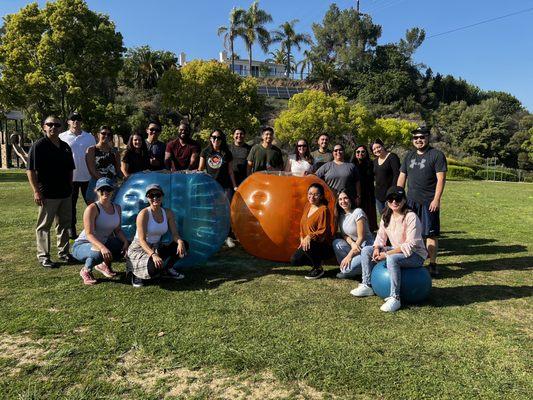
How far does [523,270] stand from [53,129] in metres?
7.02

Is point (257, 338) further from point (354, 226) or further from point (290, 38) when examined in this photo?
point (290, 38)

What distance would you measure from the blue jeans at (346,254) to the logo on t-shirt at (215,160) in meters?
2.50

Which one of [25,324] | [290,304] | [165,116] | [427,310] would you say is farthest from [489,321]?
[165,116]

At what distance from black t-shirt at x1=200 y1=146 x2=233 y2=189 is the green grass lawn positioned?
1.69m

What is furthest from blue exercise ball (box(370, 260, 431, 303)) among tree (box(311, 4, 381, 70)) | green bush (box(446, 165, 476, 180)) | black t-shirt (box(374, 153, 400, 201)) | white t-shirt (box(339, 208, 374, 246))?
tree (box(311, 4, 381, 70))

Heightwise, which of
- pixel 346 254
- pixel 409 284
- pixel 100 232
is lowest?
pixel 409 284

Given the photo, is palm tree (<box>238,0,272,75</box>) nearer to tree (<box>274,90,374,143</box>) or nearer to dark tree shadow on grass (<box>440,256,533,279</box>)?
tree (<box>274,90,374,143</box>)

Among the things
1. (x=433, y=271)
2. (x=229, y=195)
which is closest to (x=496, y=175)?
(x=433, y=271)

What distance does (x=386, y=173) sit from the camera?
667cm

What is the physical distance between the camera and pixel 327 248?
5.80m

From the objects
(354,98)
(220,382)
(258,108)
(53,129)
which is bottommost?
(220,382)

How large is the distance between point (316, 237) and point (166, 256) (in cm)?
197

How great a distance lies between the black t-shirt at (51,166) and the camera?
578 cm

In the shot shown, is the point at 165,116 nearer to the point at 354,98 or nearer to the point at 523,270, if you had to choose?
the point at 354,98
